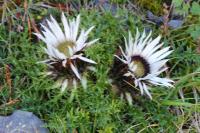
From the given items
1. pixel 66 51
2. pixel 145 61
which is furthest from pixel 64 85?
pixel 145 61

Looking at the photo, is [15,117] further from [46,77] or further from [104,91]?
[104,91]

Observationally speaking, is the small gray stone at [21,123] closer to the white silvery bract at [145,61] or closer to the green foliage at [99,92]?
the green foliage at [99,92]

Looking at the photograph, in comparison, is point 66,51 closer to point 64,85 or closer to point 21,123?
point 64,85

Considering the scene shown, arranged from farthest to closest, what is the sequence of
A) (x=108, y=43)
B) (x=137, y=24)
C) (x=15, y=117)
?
(x=137, y=24), (x=108, y=43), (x=15, y=117)

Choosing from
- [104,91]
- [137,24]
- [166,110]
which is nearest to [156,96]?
[166,110]

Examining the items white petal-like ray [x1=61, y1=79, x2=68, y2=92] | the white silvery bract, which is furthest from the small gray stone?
the white silvery bract

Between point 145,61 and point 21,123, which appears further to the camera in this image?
point 145,61

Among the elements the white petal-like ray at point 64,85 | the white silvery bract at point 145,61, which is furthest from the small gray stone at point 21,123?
the white silvery bract at point 145,61
